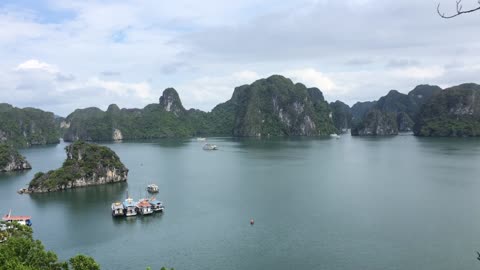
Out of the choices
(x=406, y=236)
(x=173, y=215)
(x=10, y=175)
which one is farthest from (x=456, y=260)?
(x=10, y=175)

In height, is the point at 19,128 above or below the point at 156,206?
above

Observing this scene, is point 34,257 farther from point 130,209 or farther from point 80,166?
point 80,166

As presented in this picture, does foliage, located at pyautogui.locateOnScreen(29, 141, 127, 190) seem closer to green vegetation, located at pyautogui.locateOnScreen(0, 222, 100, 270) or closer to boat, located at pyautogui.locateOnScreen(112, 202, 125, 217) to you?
boat, located at pyautogui.locateOnScreen(112, 202, 125, 217)

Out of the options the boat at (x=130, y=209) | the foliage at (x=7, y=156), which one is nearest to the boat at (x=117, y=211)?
the boat at (x=130, y=209)

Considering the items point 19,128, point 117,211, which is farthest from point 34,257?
point 19,128

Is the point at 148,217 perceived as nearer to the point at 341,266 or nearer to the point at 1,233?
the point at 1,233
